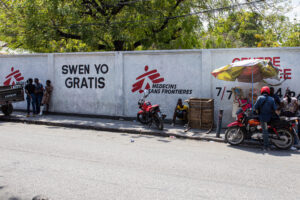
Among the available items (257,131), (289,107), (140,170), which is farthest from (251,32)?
(140,170)

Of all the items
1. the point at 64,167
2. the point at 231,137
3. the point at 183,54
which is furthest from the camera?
the point at 183,54

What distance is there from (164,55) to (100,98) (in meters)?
3.68

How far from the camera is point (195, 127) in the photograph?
11047mm

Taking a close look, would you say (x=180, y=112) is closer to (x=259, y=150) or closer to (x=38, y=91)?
(x=259, y=150)

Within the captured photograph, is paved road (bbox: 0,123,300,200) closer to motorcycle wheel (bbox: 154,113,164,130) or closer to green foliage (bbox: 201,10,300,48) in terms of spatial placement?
motorcycle wheel (bbox: 154,113,164,130)

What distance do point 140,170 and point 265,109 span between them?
4.03 m

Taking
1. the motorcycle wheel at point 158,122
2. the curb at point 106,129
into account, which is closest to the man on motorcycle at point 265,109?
the curb at point 106,129

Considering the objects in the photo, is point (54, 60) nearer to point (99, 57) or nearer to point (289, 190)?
point (99, 57)

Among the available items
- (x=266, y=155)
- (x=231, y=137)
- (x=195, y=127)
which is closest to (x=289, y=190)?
(x=266, y=155)

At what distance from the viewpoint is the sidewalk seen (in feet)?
33.6

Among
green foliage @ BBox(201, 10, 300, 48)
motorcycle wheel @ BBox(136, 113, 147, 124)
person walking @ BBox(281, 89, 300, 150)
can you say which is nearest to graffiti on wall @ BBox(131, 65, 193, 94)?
motorcycle wheel @ BBox(136, 113, 147, 124)

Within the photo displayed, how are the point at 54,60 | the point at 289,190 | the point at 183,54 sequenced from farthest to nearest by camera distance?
the point at 54,60
the point at 183,54
the point at 289,190

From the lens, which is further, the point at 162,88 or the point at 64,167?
the point at 162,88

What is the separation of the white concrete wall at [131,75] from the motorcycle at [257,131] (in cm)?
240
